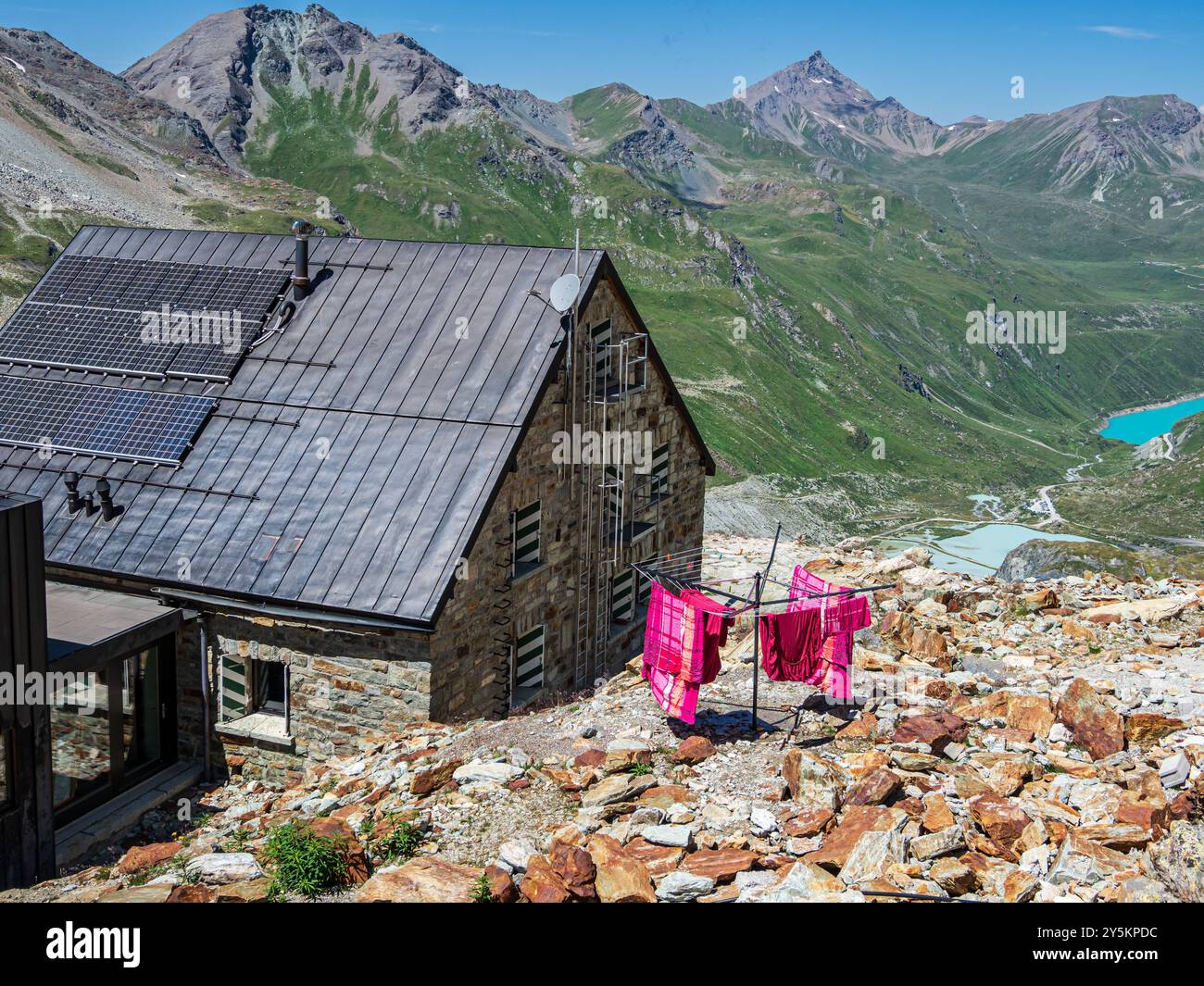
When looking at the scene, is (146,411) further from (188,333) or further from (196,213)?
(196,213)

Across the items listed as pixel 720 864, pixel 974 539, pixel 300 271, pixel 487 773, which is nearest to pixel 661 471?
pixel 300 271

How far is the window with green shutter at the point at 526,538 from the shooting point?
23.6 m

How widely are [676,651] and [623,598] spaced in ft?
32.2

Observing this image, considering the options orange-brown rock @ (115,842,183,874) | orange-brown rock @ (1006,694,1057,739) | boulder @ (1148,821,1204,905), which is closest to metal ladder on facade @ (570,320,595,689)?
orange-brown rock @ (1006,694,1057,739)

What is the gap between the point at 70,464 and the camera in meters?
24.9

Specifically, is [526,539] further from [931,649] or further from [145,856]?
[145,856]

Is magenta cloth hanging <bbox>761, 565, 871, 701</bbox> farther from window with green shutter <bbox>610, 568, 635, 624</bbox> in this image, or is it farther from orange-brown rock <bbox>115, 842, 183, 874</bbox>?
orange-brown rock <bbox>115, 842, 183, 874</bbox>

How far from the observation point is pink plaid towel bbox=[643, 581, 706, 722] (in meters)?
18.6

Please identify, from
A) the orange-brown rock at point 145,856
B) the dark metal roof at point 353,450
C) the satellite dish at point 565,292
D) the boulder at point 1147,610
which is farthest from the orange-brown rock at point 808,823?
the boulder at point 1147,610

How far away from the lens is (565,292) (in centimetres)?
2373

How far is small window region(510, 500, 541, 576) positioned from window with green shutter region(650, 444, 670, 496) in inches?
238

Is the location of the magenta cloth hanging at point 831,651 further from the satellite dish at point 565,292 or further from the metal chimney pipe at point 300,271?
the metal chimney pipe at point 300,271
